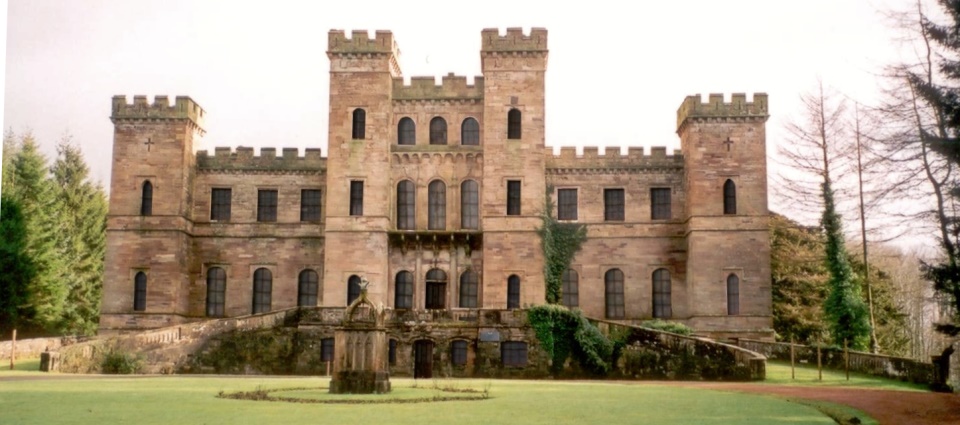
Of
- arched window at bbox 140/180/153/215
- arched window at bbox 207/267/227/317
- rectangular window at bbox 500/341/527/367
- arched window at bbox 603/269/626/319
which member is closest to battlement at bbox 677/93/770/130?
arched window at bbox 603/269/626/319

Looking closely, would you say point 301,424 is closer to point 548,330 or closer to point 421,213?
point 548,330

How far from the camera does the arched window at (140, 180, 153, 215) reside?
138 feet

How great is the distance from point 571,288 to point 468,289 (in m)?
4.37

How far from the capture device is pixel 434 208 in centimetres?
4147

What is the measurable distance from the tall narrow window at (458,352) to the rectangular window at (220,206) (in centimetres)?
1377

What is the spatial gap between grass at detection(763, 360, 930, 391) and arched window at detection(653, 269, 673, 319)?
27.5ft

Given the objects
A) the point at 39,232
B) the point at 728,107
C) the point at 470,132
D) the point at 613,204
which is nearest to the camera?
the point at 728,107

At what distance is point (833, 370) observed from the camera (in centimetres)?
3275

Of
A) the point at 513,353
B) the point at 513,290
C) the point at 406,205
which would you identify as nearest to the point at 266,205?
the point at 406,205

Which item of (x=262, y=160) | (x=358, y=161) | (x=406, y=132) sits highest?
(x=406, y=132)

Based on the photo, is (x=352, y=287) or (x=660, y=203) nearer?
(x=352, y=287)

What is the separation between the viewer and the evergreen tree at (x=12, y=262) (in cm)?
4056

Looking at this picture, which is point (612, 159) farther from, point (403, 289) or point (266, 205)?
point (266, 205)

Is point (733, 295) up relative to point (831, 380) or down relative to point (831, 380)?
up
